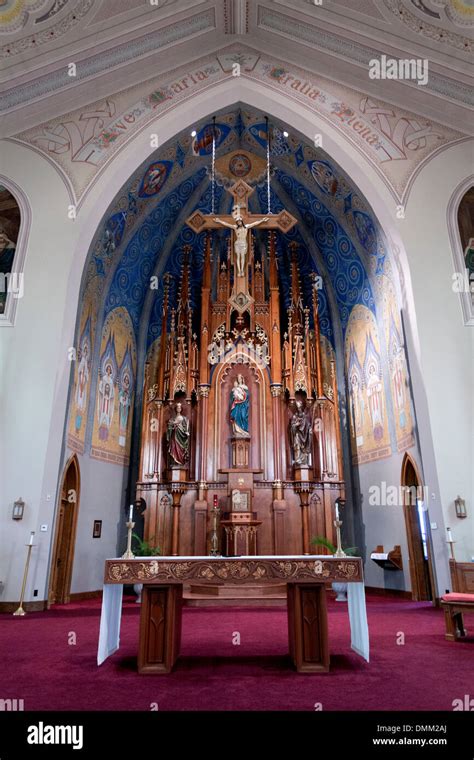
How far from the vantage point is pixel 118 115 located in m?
11.8

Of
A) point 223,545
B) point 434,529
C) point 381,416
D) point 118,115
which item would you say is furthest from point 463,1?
point 223,545

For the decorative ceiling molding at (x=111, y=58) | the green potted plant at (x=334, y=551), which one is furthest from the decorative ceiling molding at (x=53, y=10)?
the green potted plant at (x=334, y=551)

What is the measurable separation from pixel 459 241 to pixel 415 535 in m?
6.44

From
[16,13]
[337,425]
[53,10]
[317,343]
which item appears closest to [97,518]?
[337,425]

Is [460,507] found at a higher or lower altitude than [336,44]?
lower

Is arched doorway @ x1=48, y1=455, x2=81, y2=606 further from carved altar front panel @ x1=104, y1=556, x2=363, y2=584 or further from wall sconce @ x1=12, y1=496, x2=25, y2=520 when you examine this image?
carved altar front panel @ x1=104, y1=556, x2=363, y2=584

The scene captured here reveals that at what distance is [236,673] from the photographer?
4.52 meters

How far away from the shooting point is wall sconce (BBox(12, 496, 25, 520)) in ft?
30.5

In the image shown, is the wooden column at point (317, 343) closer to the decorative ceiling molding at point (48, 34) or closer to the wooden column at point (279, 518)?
the wooden column at point (279, 518)

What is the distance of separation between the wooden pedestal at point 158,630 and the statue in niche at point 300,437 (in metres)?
8.66

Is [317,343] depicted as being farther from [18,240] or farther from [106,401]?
[18,240]

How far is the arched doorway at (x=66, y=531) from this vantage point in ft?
37.1
